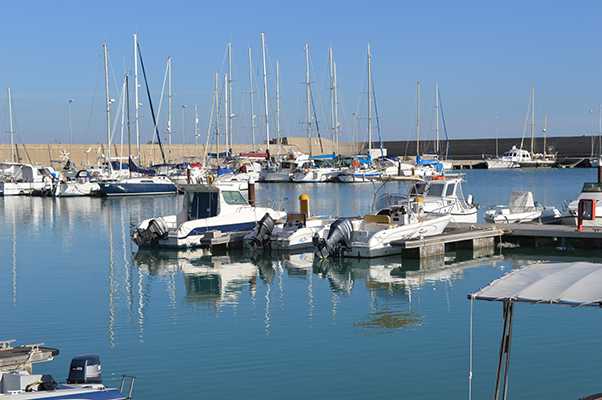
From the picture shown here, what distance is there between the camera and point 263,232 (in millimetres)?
29984

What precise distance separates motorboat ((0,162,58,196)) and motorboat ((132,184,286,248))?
38318mm

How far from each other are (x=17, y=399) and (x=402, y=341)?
27.8 ft

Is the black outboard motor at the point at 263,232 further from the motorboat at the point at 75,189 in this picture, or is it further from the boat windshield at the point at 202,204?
the motorboat at the point at 75,189

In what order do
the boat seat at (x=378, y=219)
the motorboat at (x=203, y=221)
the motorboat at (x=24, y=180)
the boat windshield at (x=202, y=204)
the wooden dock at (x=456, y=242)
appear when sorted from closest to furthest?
the wooden dock at (x=456, y=242) → the boat seat at (x=378, y=219) → the motorboat at (x=203, y=221) → the boat windshield at (x=202, y=204) → the motorboat at (x=24, y=180)

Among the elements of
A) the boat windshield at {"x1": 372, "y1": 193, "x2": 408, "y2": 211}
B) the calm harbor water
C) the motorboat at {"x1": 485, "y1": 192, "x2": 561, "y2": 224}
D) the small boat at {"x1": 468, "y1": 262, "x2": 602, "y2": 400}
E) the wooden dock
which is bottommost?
the calm harbor water

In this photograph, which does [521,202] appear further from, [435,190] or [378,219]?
[378,219]

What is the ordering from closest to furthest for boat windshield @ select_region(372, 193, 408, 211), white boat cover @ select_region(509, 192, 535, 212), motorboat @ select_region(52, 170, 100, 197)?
boat windshield @ select_region(372, 193, 408, 211)
white boat cover @ select_region(509, 192, 535, 212)
motorboat @ select_region(52, 170, 100, 197)

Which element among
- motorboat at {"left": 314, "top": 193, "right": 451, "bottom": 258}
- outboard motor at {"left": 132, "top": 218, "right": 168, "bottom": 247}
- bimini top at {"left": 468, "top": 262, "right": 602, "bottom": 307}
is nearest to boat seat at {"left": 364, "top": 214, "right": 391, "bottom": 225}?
motorboat at {"left": 314, "top": 193, "right": 451, "bottom": 258}

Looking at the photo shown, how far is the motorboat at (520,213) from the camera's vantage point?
33.4m

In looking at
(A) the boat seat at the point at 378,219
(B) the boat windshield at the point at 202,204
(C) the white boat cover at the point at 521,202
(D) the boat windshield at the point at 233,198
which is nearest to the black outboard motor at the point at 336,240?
(A) the boat seat at the point at 378,219

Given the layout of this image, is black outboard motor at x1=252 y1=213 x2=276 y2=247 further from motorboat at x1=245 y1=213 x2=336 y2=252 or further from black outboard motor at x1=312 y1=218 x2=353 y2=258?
black outboard motor at x1=312 y1=218 x2=353 y2=258

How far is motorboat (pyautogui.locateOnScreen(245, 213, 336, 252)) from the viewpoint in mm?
29656

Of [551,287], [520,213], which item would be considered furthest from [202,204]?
[551,287]

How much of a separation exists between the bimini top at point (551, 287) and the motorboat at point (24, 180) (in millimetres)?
60841
